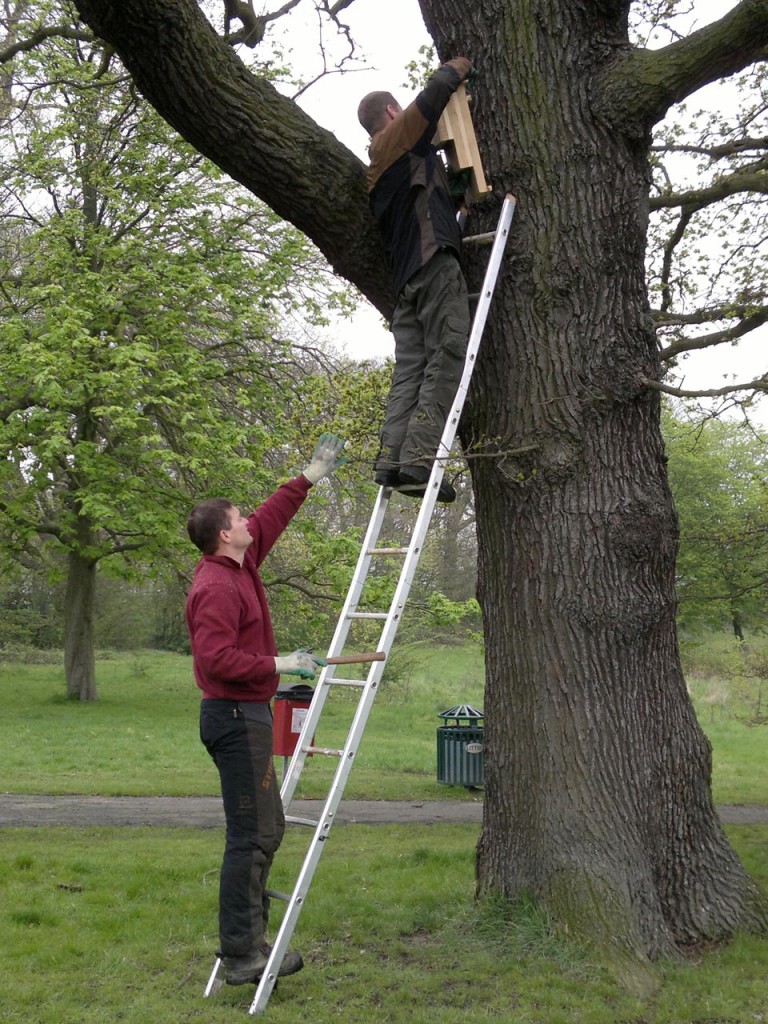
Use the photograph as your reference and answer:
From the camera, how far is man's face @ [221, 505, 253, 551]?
Answer: 4602 mm

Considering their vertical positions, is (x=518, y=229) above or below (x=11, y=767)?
above

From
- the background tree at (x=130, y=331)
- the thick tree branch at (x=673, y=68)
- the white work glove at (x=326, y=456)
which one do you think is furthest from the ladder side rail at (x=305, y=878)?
the background tree at (x=130, y=331)

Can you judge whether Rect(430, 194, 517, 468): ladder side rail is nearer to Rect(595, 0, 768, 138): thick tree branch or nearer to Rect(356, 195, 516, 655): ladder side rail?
Rect(356, 195, 516, 655): ladder side rail

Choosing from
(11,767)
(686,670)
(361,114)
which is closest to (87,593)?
(11,767)

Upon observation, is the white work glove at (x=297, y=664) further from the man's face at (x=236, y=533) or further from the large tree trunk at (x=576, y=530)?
the large tree trunk at (x=576, y=530)

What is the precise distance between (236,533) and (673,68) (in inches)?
122

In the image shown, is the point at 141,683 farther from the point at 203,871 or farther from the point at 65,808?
the point at 203,871

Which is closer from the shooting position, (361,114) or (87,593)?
(361,114)

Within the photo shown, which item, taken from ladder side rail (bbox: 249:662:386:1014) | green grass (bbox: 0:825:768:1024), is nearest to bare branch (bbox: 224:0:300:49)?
ladder side rail (bbox: 249:662:386:1014)

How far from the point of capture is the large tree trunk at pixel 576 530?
4922 mm

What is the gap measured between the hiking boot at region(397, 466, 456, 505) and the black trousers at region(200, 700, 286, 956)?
1250 millimetres

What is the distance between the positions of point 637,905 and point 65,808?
312 inches

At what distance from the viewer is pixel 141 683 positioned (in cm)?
2664

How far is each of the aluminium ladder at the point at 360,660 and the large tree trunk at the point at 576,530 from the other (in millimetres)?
305
